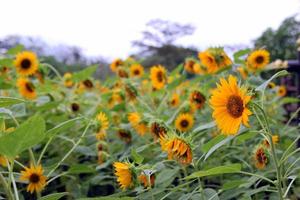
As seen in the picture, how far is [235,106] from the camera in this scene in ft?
1.93

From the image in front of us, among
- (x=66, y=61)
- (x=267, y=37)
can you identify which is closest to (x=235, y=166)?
(x=267, y=37)

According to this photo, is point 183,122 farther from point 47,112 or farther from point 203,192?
point 47,112

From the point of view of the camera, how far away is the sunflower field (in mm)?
607

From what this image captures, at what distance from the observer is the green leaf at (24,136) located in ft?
1.78

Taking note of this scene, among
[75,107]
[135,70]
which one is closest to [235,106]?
[75,107]

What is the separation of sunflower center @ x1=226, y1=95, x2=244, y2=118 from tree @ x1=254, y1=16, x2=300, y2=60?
1.86m

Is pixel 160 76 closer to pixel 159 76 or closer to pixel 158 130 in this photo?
pixel 159 76

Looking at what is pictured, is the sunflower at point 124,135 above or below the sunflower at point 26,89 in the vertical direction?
below

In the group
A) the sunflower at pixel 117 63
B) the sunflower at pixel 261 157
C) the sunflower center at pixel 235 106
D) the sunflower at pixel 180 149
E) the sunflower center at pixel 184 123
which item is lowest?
the sunflower at pixel 261 157

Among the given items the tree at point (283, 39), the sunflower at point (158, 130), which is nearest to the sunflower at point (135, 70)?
the sunflower at point (158, 130)

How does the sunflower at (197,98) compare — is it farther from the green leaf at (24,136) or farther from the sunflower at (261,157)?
the green leaf at (24,136)

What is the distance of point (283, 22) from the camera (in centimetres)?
286

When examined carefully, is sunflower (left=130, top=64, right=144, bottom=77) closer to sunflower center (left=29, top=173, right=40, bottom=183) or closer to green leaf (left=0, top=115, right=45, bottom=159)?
sunflower center (left=29, top=173, right=40, bottom=183)

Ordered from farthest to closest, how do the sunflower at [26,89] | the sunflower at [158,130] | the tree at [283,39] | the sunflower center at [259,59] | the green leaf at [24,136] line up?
the tree at [283,39]
the sunflower at [26,89]
the sunflower center at [259,59]
the sunflower at [158,130]
the green leaf at [24,136]
